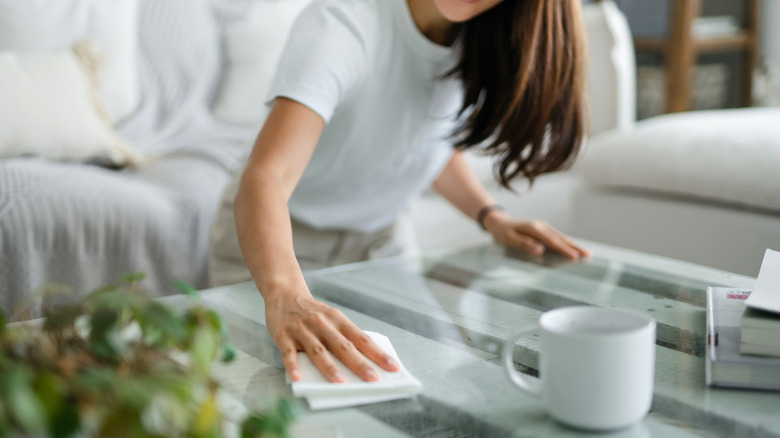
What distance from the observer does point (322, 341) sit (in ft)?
2.24

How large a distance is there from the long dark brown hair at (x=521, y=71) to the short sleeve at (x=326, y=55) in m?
0.17

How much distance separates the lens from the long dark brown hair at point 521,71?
112cm

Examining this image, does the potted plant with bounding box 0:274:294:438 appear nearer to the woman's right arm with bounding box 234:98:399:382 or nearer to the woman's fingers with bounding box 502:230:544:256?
the woman's right arm with bounding box 234:98:399:382

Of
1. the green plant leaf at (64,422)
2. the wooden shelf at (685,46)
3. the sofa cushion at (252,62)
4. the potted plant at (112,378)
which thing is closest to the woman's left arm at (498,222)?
the potted plant at (112,378)

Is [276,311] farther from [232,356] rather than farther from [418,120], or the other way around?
[418,120]

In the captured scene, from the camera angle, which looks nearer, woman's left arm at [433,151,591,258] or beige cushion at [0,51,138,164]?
woman's left arm at [433,151,591,258]

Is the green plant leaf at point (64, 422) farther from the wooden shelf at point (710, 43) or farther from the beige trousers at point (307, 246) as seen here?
the wooden shelf at point (710, 43)

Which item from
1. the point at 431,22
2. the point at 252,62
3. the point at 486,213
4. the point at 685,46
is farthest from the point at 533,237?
the point at 685,46

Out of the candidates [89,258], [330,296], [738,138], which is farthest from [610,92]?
[330,296]

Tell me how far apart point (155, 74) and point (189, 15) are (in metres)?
0.22

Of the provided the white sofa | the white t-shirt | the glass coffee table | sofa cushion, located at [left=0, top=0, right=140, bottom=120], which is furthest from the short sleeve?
sofa cushion, located at [left=0, top=0, right=140, bottom=120]

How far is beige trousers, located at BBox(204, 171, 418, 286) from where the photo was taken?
1291 millimetres

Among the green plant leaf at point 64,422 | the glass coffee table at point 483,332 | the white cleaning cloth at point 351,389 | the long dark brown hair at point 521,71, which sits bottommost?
the glass coffee table at point 483,332

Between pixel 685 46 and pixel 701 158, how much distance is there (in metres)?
1.56
